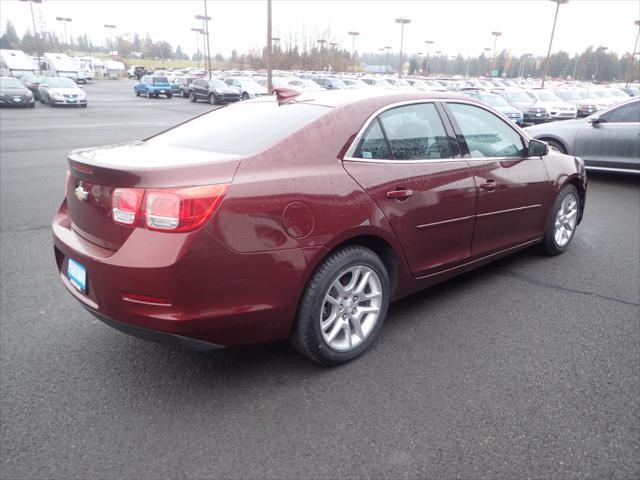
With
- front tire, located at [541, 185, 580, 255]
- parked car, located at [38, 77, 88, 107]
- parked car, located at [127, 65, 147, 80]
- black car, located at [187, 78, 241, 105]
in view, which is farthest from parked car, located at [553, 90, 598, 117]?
parked car, located at [127, 65, 147, 80]

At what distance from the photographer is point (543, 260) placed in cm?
493

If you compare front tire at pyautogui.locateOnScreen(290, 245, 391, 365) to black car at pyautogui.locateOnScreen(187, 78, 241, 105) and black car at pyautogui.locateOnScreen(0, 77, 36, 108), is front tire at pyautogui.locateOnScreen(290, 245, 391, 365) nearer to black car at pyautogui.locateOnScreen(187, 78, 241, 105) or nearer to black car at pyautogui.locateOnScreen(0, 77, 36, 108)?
black car at pyautogui.locateOnScreen(0, 77, 36, 108)

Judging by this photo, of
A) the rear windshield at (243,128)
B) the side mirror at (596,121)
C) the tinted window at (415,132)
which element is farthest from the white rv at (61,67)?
the tinted window at (415,132)

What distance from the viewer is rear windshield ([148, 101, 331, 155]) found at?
2.87 metres

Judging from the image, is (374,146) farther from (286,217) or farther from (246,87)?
(246,87)

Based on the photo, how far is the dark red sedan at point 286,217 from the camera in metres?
2.36

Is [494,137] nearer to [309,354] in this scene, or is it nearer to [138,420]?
[309,354]

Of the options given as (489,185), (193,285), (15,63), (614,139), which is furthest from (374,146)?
(15,63)

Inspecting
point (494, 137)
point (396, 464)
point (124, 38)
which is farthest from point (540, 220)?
point (124, 38)

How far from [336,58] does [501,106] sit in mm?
65052

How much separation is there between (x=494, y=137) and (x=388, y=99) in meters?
1.21

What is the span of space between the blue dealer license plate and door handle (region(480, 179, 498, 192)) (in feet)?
9.03

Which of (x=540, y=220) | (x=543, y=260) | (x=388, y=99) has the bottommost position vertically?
(x=543, y=260)

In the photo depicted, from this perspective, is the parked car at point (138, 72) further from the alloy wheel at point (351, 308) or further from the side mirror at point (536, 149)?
the alloy wheel at point (351, 308)
